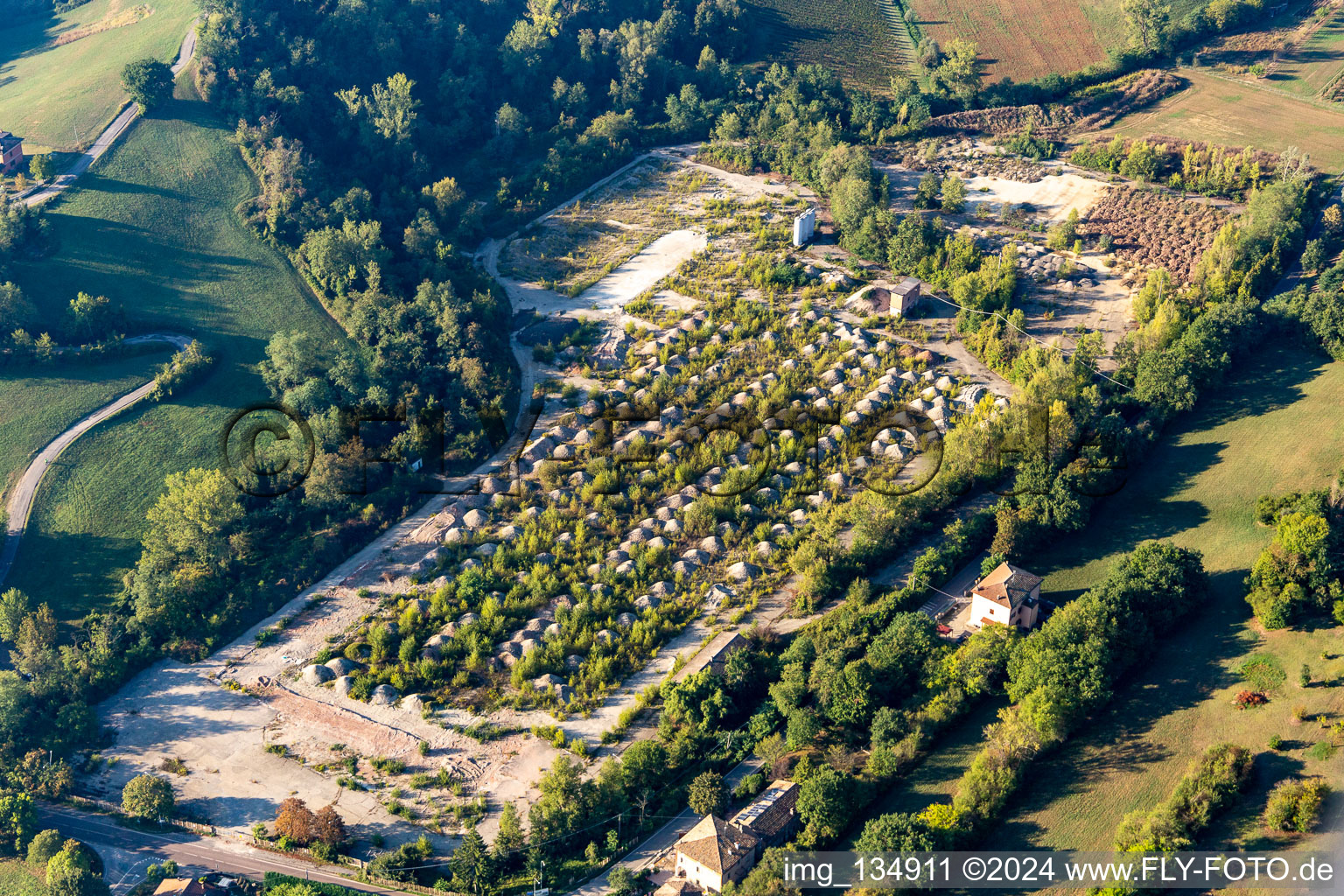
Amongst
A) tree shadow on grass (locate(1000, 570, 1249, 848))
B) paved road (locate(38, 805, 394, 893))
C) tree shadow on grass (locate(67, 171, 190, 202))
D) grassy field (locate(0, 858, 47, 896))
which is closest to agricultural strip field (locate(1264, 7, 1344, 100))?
tree shadow on grass (locate(1000, 570, 1249, 848))

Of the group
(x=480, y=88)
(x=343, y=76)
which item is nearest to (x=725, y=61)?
(x=480, y=88)

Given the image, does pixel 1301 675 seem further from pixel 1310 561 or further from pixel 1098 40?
pixel 1098 40

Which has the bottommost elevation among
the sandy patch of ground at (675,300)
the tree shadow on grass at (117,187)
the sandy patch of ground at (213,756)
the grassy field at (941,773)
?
the grassy field at (941,773)

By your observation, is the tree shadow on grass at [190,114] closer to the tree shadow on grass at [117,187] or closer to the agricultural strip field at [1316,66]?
the tree shadow on grass at [117,187]

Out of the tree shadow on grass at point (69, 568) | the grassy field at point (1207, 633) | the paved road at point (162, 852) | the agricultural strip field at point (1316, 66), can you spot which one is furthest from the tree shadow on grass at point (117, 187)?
the agricultural strip field at point (1316, 66)

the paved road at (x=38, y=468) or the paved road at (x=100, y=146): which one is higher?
the paved road at (x=100, y=146)
